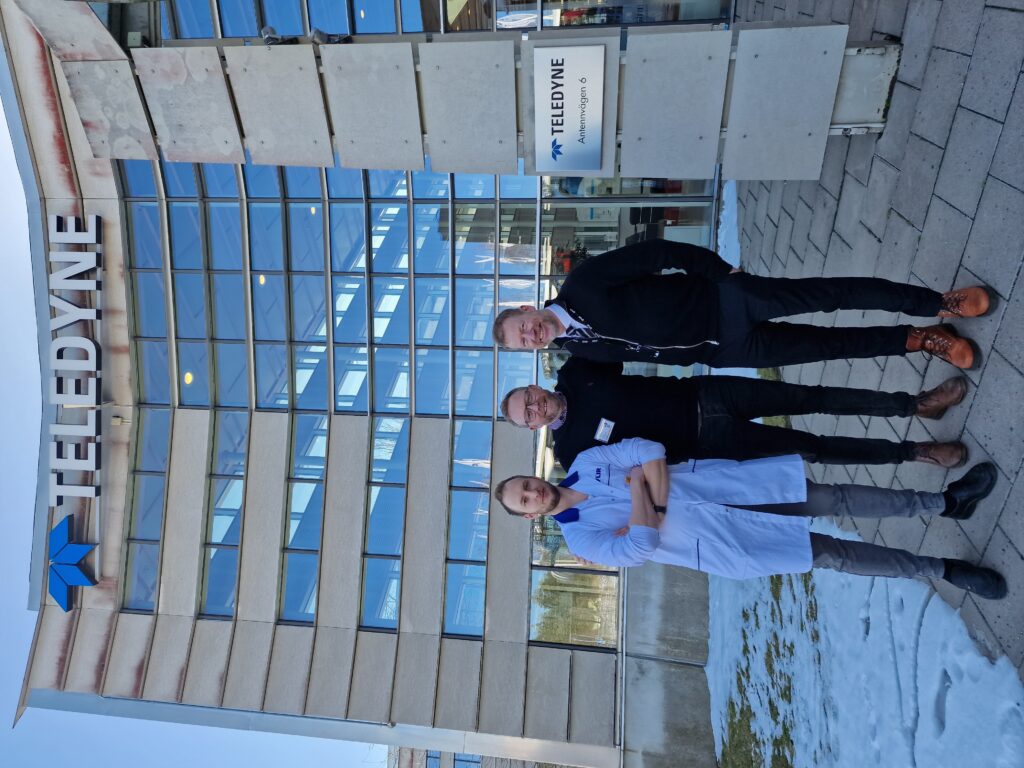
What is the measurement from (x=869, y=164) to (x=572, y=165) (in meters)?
2.76

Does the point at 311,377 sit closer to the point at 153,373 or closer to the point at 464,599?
the point at 153,373

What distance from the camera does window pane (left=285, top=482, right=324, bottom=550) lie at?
10.7 meters

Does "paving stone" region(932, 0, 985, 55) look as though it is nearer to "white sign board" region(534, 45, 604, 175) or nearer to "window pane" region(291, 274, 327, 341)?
"white sign board" region(534, 45, 604, 175)

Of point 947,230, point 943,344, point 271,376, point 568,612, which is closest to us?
point 943,344

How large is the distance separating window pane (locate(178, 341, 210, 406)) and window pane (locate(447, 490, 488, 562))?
14.9ft

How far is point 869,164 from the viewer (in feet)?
19.5

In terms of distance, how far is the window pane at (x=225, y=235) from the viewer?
10344 mm

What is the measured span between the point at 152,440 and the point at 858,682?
34.8ft

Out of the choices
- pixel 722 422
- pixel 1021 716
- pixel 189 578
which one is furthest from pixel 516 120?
pixel 189 578

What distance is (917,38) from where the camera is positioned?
520 centimetres

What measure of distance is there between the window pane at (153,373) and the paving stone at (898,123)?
1043 centimetres

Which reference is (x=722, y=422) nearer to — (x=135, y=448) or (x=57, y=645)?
(x=135, y=448)

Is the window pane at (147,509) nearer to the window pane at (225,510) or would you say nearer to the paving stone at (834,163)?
the window pane at (225,510)

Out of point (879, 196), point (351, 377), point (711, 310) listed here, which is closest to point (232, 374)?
point (351, 377)
